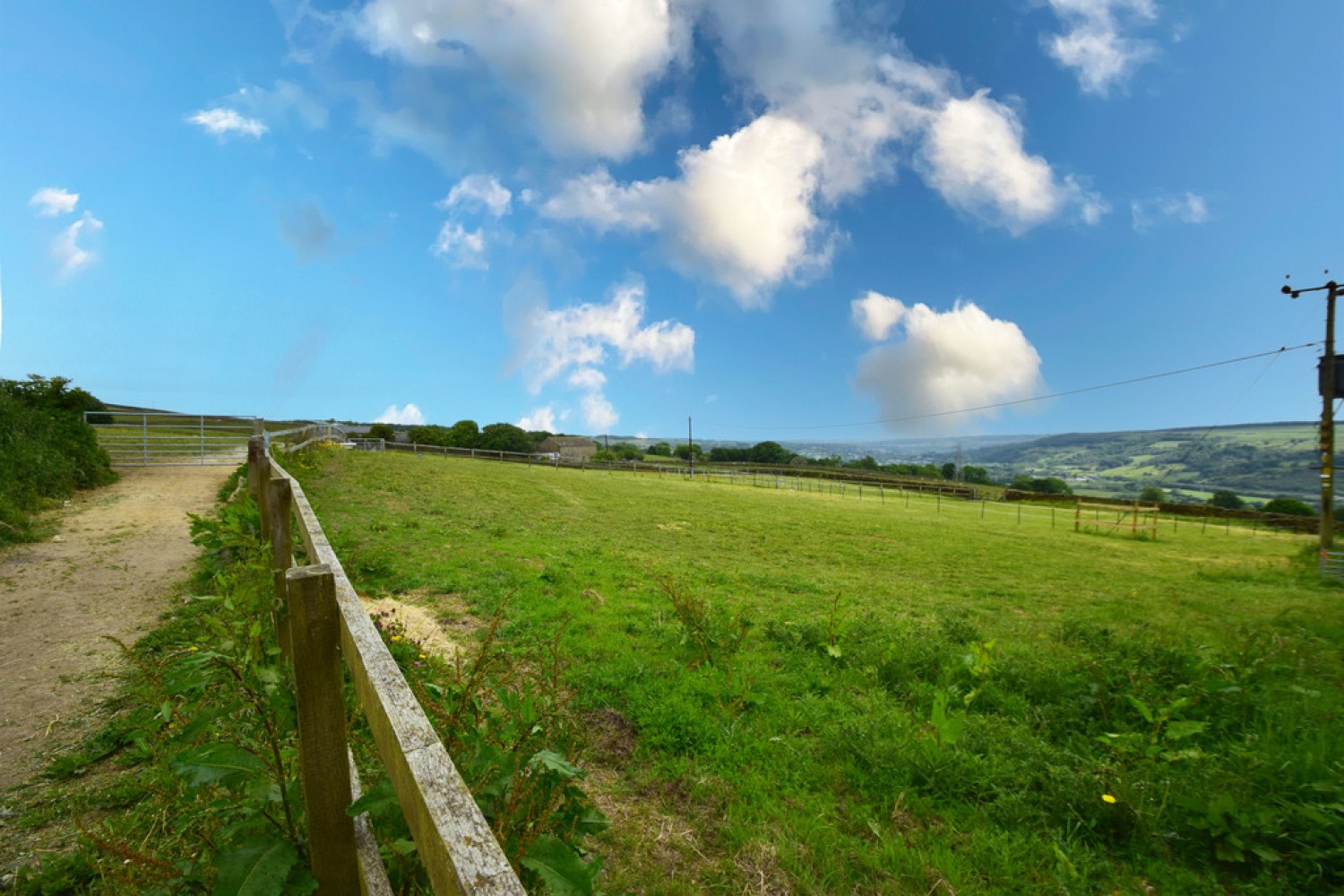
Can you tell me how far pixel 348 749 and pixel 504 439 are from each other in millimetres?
90810

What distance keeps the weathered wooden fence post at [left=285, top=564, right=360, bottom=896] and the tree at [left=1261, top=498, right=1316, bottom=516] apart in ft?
219

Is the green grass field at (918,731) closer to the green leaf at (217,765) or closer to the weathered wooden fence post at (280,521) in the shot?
the green leaf at (217,765)

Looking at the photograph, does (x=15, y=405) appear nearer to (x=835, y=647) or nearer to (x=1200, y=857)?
(x=835, y=647)

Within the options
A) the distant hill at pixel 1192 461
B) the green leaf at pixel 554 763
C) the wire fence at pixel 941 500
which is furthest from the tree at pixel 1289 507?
the green leaf at pixel 554 763

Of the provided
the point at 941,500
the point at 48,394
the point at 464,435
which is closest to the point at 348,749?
the point at 48,394

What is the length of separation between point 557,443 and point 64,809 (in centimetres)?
9917

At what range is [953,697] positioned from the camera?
472 centimetres

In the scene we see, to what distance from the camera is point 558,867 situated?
1.66m

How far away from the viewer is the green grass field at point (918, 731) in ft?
9.91

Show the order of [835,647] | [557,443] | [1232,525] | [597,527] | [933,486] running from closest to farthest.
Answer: [835,647]
[597,527]
[1232,525]
[933,486]
[557,443]

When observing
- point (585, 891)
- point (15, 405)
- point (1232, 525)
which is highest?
point (15, 405)

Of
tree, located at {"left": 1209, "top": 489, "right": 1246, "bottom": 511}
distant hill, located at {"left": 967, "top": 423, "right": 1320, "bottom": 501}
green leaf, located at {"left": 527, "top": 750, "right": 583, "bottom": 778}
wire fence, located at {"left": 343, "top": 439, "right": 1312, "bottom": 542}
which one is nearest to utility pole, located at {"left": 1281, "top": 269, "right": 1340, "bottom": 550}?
wire fence, located at {"left": 343, "top": 439, "right": 1312, "bottom": 542}

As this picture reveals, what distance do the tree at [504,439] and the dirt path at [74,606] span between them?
7686cm

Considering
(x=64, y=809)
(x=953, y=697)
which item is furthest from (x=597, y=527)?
(x=64, y=809)
